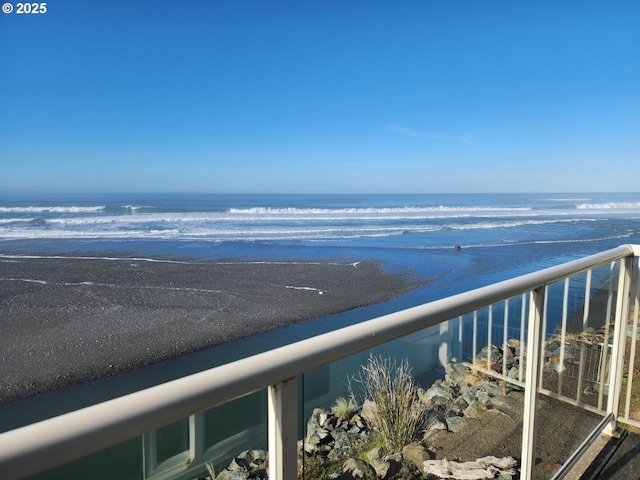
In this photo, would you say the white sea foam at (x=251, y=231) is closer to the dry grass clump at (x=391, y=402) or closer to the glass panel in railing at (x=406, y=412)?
the glass panel in railing at (x=406, y=412)

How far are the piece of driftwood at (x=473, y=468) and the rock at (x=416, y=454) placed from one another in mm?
16

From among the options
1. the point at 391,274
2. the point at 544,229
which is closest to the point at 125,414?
the point at 391,274

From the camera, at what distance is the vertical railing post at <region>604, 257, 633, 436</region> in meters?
2.80

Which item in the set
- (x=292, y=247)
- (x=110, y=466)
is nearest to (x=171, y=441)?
(x=110, y=466)

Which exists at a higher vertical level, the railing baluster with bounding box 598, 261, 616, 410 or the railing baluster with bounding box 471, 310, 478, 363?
the railing baluster with bounding box 471, 310, 478, 363

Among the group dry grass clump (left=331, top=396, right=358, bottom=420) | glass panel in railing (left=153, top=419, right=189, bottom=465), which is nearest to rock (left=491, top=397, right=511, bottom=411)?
dry grass clump (left=331, top=396, right=358, bottom=420)

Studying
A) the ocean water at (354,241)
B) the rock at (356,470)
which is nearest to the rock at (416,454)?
the rock at (356,470)

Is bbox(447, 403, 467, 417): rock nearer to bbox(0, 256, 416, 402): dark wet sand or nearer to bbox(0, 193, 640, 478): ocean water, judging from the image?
bbox(0, 193, 640, 478): ocean water

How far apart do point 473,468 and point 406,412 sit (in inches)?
14.5

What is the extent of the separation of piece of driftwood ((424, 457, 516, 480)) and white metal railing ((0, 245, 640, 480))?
1.74 ft

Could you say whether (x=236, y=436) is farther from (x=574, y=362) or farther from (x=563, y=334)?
(x=574, y=362)

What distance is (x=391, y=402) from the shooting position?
158cm

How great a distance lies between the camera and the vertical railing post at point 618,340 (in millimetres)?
2799

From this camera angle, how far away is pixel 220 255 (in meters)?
16.4
